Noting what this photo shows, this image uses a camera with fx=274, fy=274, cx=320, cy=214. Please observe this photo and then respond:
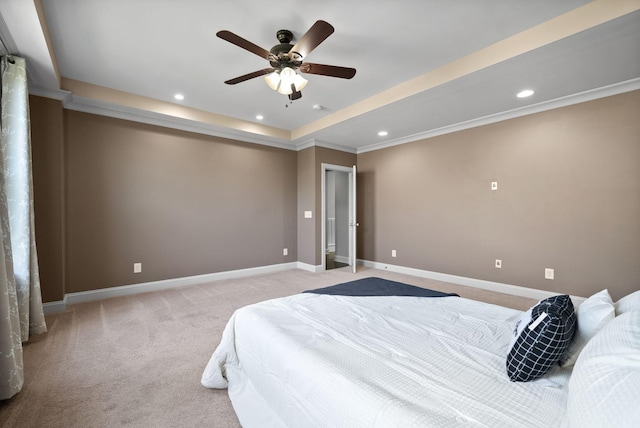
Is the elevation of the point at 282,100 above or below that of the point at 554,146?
above

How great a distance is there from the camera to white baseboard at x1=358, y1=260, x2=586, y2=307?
11.7 feet

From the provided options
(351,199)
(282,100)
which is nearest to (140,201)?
(282,100)

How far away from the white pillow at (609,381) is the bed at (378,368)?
0.40ft

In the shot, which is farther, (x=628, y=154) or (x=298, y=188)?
(x=298, y=188)

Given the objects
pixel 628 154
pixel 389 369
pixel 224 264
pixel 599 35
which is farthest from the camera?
pixel 224 264

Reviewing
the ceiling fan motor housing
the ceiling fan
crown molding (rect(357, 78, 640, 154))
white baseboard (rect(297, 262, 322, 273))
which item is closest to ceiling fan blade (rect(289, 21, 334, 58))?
the ceiling fan

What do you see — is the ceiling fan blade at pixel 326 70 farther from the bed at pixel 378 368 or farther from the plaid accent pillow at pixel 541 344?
the plaid accent pillow at pixel 541 344

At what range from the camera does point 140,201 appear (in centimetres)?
390

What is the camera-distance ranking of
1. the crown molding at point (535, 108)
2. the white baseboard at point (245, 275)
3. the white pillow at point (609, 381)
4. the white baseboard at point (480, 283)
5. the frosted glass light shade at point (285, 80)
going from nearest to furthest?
the white pillow at point (609, 381) < the frosted glass light shade at point (285, 80) < the crown molding at point (535, 108) < the white baseboard at point (245, 275) < the white baseboard at point (480, 283)

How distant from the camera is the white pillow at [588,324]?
41.3 inches

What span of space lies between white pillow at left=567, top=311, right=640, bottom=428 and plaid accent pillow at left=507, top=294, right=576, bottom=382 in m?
0.12

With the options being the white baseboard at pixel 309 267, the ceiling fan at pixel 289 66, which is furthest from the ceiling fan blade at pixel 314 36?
the white baseboard at pixel 309 267

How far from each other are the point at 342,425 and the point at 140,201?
4048mm

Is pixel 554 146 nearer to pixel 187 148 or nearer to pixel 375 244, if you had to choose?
pixel 375 244
